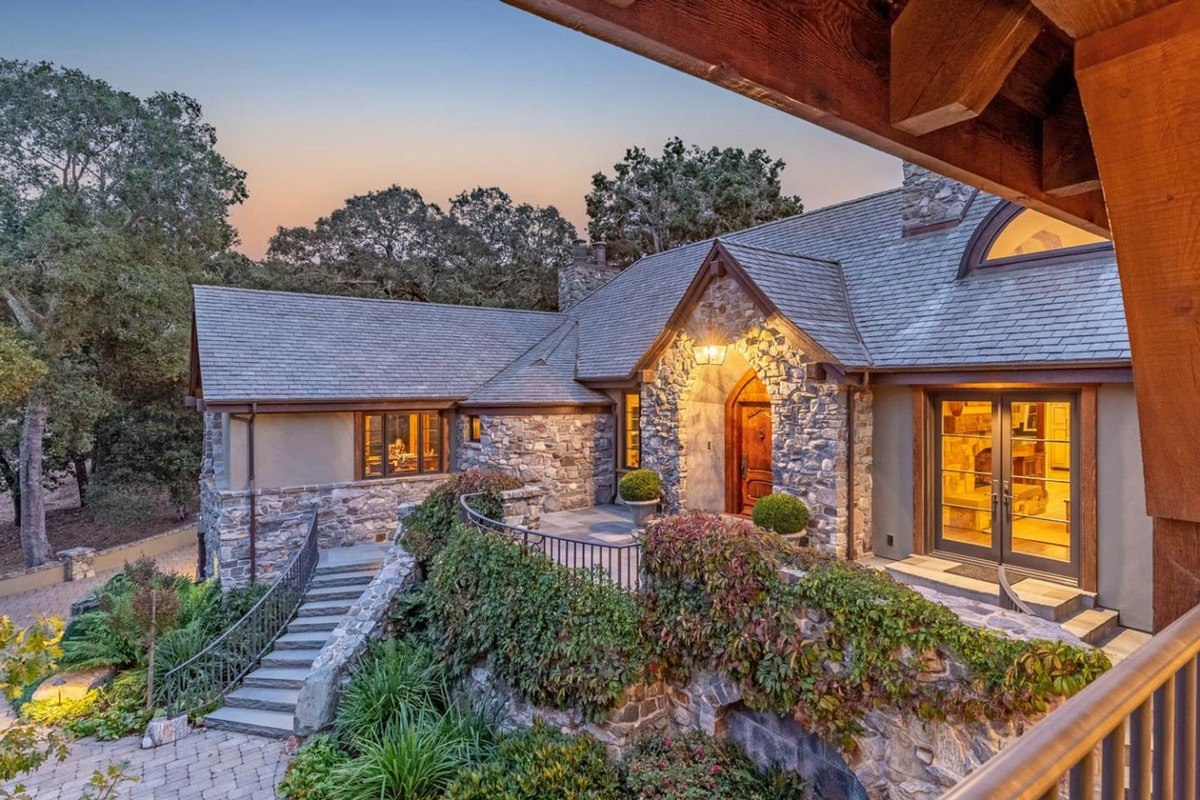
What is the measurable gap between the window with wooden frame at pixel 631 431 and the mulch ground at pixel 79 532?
54.7 ft

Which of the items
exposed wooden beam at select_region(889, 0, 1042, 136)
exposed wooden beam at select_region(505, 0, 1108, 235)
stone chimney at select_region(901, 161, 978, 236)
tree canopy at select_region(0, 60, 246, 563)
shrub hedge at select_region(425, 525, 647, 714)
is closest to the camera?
exposed wooden beam at select_region(505, 0, 1108, 235)

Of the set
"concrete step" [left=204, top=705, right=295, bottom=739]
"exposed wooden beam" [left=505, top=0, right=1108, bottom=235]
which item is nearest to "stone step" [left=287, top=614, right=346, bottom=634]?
"concrete step" [left=204, top=705, right=295, bottom=739]

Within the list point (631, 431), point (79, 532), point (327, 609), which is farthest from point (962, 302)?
point (79, 532)

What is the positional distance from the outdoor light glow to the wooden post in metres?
8.17

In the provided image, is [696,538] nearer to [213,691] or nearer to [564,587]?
[564,587]

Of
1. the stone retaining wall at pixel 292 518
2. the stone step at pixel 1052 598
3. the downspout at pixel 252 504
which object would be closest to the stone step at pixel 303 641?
the downspout at pixel 252 504

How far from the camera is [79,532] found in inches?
809

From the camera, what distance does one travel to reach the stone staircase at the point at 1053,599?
6102 mm

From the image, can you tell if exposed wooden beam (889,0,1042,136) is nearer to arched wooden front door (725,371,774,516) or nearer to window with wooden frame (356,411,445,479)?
arched wooden front door (725,371,774,516)

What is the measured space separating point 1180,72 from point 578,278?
17.9m

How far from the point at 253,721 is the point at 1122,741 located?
410 inches

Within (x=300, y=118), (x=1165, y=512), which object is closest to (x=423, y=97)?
(x=300, y=118)

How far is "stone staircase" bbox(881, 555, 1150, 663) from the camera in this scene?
610cm

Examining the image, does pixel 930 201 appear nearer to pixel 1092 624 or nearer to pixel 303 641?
pixel 1092 624
